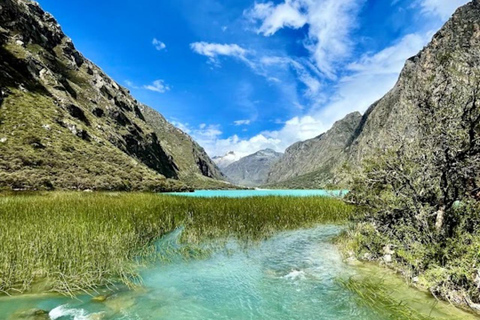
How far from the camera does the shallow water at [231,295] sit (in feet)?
22.2

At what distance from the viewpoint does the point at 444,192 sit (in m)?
8.68

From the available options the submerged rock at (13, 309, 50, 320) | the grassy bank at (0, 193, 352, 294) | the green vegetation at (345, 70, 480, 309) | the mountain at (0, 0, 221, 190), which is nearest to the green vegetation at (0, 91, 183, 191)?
the mountain at (0, 0, 221, 190)

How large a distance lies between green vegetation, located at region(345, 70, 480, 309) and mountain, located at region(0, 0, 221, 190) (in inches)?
1807

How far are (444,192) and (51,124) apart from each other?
251 feet

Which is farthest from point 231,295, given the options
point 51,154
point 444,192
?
point 51,154

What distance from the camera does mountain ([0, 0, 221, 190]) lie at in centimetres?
5012

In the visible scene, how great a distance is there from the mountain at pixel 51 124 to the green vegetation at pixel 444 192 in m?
45.9

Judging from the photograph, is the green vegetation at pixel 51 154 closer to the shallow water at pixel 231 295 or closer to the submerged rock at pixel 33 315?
the shallow water at pixel 231 295

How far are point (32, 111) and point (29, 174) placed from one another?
27.7m

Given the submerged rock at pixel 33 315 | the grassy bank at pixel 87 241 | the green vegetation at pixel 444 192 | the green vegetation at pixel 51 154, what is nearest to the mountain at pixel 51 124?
the green vegetation at pixel 51 154

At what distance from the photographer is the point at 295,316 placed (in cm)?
682

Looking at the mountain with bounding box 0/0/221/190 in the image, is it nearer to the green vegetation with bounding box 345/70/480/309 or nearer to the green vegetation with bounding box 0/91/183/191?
the green vegetation with bounding box 0/91/183/191

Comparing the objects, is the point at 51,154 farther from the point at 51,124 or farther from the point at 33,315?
the point at 33,315

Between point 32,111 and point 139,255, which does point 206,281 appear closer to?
point 139,255
